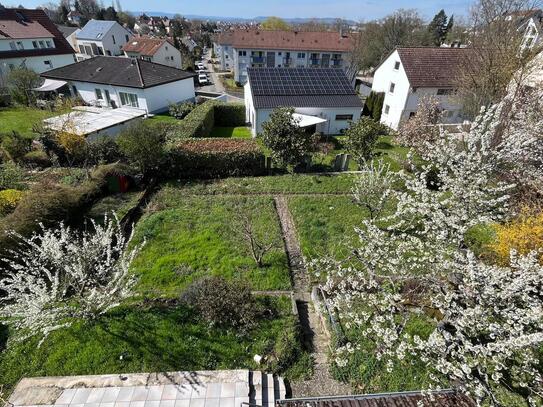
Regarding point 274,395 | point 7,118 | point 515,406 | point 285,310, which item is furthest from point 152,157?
point 7,118

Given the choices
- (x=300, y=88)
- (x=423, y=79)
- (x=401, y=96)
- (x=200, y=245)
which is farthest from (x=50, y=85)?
(x=423, y=79)

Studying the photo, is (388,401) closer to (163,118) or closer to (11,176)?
(11,176)

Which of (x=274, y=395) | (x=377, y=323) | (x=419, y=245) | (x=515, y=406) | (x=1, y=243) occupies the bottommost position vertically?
(x=274, y=395)

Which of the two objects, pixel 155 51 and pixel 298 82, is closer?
pixel 298 82

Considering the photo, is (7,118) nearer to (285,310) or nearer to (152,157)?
(152,157)

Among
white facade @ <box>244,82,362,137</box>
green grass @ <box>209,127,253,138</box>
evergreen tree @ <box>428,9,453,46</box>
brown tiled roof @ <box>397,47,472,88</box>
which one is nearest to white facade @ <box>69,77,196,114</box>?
green grass @ <box>209,127,253,138</box>

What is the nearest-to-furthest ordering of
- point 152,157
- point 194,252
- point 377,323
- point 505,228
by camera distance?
point 377,323, point 505,228, point 194,252, point 152,157

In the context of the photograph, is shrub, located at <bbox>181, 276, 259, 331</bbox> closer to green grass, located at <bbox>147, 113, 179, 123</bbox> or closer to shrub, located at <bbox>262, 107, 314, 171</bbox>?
shrub, located at <bbox>262, 107, 314, 171</bbox>

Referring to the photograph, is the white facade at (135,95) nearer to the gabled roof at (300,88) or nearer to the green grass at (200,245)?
the gabled roof at (300,88)
